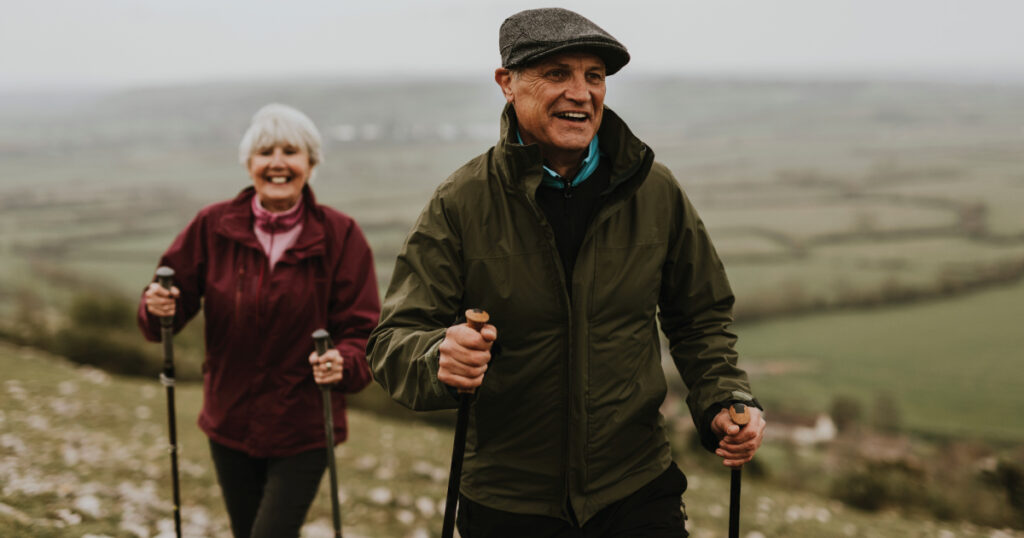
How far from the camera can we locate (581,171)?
3062 mm

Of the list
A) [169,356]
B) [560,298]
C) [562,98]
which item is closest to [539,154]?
[562,98]

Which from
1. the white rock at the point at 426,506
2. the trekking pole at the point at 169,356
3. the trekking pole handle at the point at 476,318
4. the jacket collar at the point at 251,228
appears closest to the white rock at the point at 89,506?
the trekking pole at the point at 169,356

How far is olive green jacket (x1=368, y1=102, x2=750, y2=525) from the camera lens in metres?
2.85

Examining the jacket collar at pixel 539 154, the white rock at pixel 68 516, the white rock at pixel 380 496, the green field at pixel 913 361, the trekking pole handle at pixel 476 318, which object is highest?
the jacket collar at pixel 539 154

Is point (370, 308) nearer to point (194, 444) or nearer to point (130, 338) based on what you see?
point (194, 444)

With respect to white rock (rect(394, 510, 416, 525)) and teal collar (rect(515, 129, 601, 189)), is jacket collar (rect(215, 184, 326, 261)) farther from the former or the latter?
white rock (rect(394, 510, 416, 525))

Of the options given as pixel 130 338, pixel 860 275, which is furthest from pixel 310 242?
pixel 860 275

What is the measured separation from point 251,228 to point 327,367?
860 mm

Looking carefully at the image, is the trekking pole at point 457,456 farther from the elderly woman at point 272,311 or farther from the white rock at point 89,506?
the white rock at point 89,506

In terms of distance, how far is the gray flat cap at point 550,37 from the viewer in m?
2.80

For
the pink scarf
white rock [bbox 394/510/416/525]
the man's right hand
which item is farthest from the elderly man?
white rock [bbox 394/510/416/525]

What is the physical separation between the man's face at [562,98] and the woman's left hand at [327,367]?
1691 millimetres

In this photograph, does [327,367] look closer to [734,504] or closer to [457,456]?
[457,456]

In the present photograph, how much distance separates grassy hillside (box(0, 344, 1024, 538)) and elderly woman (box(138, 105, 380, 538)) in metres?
2.24
